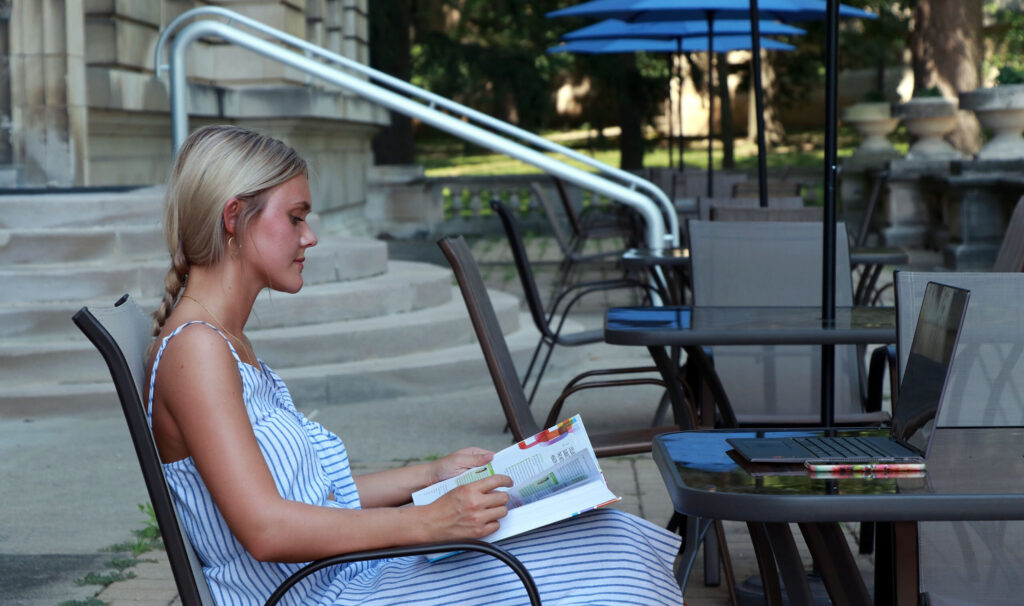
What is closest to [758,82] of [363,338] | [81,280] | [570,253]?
[363,338]

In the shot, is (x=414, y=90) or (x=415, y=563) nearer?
(x=415, y=563)

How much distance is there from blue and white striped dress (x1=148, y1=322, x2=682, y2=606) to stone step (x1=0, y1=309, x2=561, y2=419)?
400 cm

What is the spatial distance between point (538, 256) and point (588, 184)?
7.99 metres

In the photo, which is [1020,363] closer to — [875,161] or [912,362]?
[912,362]

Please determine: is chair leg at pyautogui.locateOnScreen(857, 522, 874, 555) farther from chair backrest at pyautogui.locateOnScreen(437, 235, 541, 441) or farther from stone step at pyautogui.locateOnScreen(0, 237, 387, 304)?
stone step at pyautogui.locateOnScreen(0, 237, 387, 304)

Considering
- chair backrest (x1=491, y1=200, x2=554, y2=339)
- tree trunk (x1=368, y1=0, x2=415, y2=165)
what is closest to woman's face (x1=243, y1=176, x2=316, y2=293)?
chair backrest (x1=491, y1=200, x2=554, y2=339)

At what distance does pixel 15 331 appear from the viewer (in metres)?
6.41

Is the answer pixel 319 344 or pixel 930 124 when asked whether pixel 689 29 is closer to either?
pixel 930 124

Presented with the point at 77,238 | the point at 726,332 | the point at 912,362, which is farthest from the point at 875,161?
the point at 912,362

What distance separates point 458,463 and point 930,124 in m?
13.7

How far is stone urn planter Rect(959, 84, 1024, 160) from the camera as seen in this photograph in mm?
12680

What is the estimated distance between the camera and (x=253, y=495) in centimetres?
205

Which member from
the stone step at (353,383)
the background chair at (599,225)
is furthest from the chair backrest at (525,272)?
the background chair at (599,225)

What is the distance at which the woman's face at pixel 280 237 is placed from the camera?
2.23m
